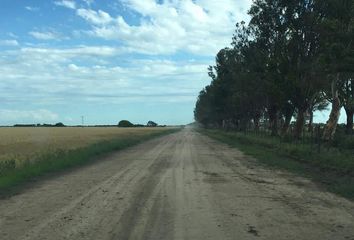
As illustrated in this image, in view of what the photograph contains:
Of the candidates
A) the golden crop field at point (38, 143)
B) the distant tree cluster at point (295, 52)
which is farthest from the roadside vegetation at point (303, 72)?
the golden crop field at point (38, 143)

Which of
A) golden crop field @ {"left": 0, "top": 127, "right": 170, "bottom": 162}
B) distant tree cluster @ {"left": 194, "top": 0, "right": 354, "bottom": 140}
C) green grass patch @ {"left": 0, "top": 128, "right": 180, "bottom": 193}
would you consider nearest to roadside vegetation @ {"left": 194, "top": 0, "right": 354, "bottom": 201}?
distant tree cluster @ {"left": 194, "top": 0, "right": 354, "bottom": 140}

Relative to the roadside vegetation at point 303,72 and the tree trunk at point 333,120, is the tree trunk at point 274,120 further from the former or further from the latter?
Result: the tree trunk at point 333,120

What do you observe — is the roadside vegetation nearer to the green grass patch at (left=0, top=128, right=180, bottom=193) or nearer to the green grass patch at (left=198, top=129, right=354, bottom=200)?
the green grass patch at (left=198, top=129, right=354, bottom=200)

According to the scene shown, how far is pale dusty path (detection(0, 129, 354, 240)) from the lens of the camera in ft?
28.0

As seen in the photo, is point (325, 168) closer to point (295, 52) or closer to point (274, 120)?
point (295, 52)

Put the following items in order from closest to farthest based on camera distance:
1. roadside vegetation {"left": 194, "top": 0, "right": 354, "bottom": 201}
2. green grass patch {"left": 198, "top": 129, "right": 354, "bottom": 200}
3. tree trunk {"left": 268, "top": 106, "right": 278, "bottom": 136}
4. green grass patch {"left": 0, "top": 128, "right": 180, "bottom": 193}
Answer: green grass patch {"left": 198, "top": 129, "right": 354, "bottom": 200}
green grass patch {"left": 0, "top": 128, "right": 180, "bottom": 193}
roadside vegetation {"left": 194, "top": 0, "right": 354, "bottom": 201}
tree trunk {"left": 268, "top": 106, "right": 278, "bottom": 136}

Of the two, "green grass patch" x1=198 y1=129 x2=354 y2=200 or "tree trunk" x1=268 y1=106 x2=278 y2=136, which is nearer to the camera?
"green grass patch" x1=198 y1=129 x2=354 y2=200

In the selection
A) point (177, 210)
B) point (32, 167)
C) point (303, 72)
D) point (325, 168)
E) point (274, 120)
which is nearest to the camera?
point (177, 210)

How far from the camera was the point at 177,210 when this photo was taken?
10.7 m

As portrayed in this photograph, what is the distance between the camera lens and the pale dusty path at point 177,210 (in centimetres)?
854

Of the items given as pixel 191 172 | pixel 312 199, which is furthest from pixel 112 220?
pixel 191 172

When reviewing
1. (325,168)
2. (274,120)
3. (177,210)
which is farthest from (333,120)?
(177,210)

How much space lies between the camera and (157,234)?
8.28 meters

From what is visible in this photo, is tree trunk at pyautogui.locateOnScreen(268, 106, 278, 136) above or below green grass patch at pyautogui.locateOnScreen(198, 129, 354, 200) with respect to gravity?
above
